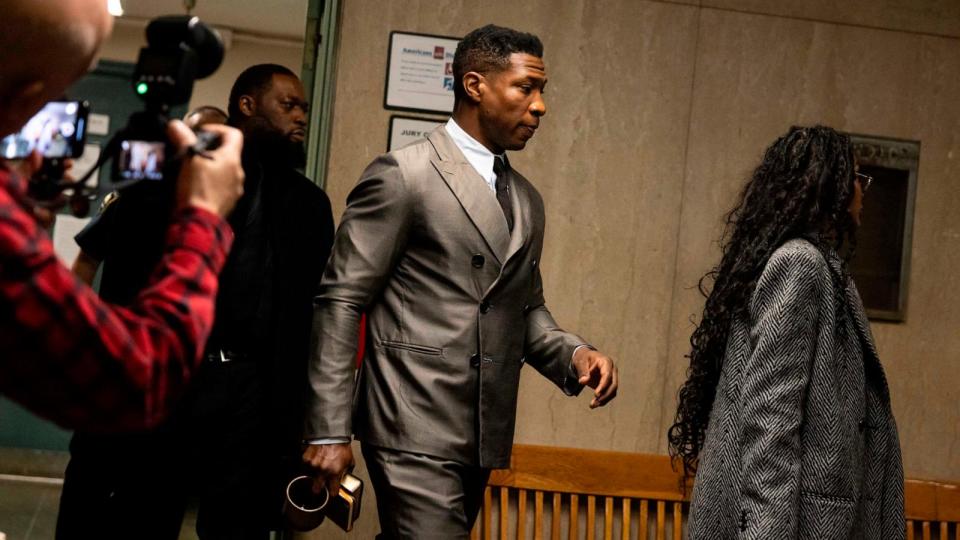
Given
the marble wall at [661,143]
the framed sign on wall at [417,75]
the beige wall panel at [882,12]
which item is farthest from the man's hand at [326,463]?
the beige wall panel at [882,12]

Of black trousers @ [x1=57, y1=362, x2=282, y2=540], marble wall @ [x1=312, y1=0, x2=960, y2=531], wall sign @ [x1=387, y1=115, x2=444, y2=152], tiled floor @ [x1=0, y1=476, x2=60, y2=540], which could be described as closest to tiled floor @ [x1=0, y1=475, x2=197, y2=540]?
tiled floor @ [x1=0, y1=476, x2=60, y2=540]

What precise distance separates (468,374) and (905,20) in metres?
2.77

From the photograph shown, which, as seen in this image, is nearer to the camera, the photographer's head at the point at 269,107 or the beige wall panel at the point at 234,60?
the photographer's head at the point at 269,107

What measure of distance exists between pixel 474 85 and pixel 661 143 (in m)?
1.57

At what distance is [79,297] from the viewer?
43.2 inches

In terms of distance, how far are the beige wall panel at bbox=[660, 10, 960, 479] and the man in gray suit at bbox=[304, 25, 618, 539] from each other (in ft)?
5.39

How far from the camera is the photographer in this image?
1.07 m

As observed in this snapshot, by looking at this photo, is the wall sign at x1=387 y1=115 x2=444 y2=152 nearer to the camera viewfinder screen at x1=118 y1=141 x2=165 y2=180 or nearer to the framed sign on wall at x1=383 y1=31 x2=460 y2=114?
the framed sign on wall at x1=383 y1=31 x2=460 y2=114

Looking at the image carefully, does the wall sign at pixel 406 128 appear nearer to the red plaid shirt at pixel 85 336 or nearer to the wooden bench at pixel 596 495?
the wooden bench at pixel 596 495

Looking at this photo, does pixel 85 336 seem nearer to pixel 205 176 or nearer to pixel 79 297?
pixel 79 297

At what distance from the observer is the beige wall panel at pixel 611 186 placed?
4367mm

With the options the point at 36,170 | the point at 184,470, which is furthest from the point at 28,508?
the point at 36,170

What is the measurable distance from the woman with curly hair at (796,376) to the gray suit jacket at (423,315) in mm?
541

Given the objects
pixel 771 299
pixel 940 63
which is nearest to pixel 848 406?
pixel 771 299
